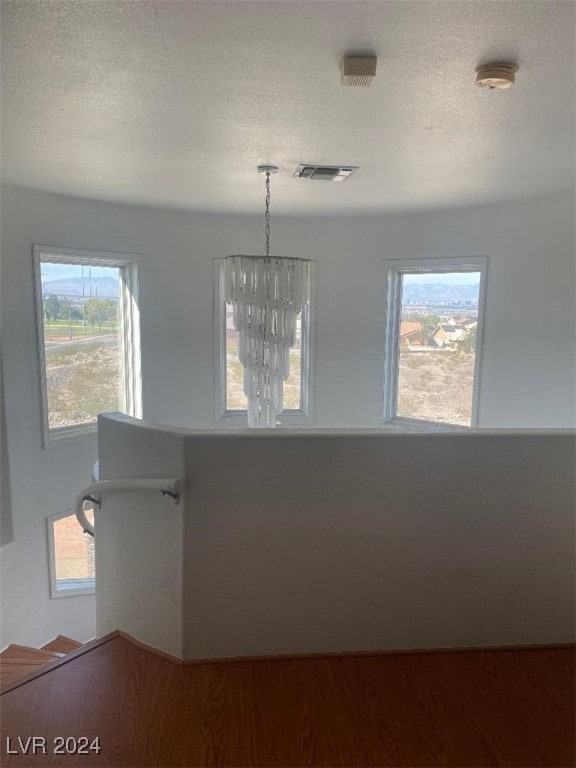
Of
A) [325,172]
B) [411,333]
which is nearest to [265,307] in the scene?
[325,172]

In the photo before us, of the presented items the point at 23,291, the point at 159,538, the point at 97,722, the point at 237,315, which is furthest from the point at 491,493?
the point at 23,291

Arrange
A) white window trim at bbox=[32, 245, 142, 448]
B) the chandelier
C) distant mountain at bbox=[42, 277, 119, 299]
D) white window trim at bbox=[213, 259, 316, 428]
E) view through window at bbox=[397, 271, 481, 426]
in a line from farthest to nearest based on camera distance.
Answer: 1. white window trim at bbox=[213, 259, 316, 428]
2. view through window at bbox=[397, 271, 481, 426]
3. distant mountain at bbox=[42, 277, 119, 299]
4. white window trim at bbox=[32, 245, 142, 448]
5. the chandelier

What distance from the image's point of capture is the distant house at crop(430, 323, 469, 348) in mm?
4703

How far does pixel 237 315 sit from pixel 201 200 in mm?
1600

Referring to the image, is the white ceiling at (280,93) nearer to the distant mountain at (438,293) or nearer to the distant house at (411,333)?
the distant mountain at (438,293)

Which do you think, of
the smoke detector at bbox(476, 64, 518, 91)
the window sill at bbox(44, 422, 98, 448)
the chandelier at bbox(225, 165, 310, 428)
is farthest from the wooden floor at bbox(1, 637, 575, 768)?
the window sill at bbox(44, 422, 98, 448)

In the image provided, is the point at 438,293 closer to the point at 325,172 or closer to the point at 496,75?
the point at 325,172

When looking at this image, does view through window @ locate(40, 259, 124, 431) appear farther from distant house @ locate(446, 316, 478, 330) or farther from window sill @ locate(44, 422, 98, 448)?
distant house @ locate(446, 316, 478, 330)

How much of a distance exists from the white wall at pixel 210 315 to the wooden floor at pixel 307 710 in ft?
9.17

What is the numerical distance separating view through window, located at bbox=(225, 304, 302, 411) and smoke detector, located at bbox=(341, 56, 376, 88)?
10.9 ft

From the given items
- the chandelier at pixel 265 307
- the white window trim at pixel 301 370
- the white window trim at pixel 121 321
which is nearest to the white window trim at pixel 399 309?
the white window trim at pixel 301 370

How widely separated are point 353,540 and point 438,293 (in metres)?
3.64

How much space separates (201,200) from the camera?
417cm

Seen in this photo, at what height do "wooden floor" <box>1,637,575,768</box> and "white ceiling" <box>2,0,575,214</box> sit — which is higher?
"white ceiling" <box>2,0,575,214</box>
